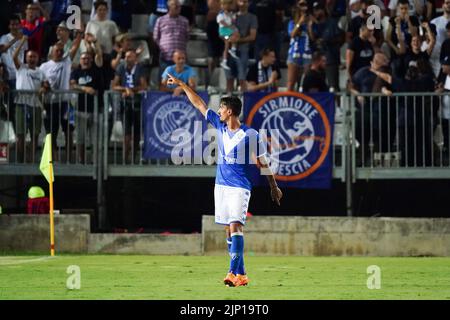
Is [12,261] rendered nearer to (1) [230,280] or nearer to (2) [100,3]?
(1) [230,280]

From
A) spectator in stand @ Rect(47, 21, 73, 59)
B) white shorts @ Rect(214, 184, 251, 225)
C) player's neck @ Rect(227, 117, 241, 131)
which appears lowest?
white shorts @ Rect(214, 184, 251, 225)

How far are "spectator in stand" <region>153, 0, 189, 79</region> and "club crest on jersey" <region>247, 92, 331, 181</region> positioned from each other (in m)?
2.89

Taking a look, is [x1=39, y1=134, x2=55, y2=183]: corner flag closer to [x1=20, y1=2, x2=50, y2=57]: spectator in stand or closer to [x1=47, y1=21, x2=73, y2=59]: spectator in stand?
[x1=47, y1=21, x2=73, y2=59]: spectator in stand

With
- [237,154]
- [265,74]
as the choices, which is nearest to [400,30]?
[265,74]

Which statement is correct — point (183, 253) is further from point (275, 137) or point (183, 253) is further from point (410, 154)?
point (410, 154)

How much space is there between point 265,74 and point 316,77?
3.73 ft

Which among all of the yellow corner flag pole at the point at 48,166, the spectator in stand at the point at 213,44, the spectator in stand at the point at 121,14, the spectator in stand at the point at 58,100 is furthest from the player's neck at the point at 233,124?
the spectator in stand at the point at 121,14

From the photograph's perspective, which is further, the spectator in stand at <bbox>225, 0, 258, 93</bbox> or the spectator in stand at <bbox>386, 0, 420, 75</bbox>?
the spectator in stand at <bbox>225, 0, 258, 93</bbox>

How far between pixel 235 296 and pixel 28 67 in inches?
457

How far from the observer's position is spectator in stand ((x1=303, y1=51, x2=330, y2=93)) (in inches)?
901

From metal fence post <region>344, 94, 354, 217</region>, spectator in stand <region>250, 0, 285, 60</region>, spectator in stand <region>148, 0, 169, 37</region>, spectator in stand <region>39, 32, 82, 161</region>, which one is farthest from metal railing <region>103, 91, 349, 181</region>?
spectator in stand <region>148, 0, 169, 37</region>

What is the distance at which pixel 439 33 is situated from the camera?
951 inches
